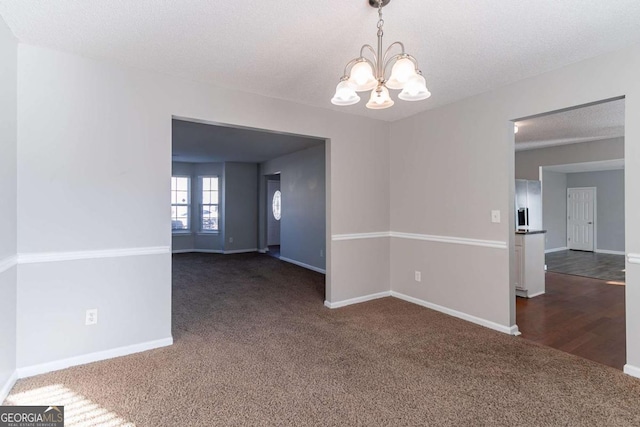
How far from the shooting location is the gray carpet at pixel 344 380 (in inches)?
73.4

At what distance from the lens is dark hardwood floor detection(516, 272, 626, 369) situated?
9.14 ft

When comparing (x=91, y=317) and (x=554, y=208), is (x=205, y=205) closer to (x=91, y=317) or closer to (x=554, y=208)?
(x=91, y=317)

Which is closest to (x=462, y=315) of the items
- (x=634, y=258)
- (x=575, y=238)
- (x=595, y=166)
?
(x=634, y=258)

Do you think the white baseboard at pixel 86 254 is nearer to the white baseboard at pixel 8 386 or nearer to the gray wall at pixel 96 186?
the gray wall at pixel 96 186

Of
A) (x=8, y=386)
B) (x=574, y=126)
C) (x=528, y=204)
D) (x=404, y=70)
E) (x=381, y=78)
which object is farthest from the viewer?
(x=528, y=204)

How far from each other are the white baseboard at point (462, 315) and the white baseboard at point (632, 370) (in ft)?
2.73

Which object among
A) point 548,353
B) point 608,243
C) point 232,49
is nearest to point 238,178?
point 232,49

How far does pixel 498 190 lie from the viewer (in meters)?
3.20

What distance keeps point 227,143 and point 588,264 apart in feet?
25.5

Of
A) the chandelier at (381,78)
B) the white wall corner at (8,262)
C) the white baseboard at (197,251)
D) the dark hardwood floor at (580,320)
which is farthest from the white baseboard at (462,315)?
the white baseboard at (197,251)

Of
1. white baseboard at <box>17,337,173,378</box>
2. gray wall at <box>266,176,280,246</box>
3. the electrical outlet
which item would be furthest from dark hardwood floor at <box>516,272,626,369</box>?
gray wall at <box>266,176,280,246</box>

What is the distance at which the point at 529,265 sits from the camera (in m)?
4.40

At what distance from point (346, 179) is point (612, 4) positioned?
267 cm

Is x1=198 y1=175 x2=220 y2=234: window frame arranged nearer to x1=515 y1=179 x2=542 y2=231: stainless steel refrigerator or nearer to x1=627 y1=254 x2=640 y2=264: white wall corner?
x1=515 y1=179 x2=542 y2=231: stainless steel refrigerator
